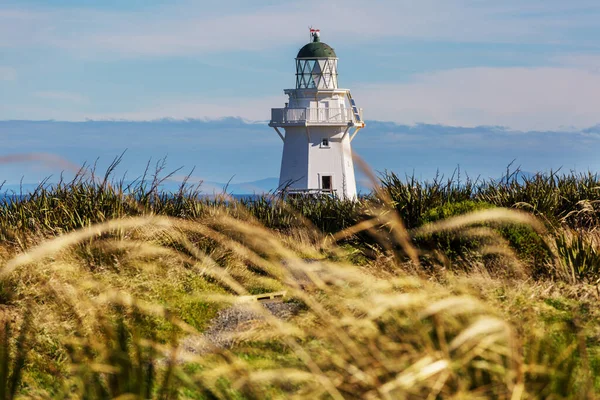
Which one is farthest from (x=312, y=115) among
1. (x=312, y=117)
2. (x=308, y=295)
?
(x=308, y=295)

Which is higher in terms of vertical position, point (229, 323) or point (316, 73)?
point (316, 73)

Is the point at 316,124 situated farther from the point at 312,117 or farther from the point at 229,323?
the point at 229,323

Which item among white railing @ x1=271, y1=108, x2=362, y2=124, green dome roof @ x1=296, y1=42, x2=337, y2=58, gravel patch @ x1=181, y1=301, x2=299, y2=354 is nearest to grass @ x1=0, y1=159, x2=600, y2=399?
gravel patch @ x1=181, y1=301, x2=299, y2=354

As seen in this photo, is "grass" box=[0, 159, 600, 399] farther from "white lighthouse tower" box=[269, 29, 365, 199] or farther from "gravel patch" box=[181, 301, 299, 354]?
"white lighthouse tower" box=[269, 29, 365, 199]

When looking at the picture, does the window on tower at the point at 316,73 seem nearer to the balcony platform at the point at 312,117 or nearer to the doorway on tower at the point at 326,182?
the balcony platform at the point at 312,117

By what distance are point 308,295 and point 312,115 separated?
32044 mm

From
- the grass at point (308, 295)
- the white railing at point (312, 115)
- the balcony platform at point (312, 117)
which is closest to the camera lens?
the grass at point (308, 295)

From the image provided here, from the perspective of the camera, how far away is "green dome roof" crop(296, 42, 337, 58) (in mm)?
39656

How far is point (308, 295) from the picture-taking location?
790 centimetres

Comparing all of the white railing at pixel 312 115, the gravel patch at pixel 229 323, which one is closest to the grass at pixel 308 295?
the gravel patch at pixel 229 323

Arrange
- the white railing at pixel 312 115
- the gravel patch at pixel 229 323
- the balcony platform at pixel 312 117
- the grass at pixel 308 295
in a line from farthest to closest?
the white railing at pixel 312 115 < the balcony platform at pixel 312 117 < the gravel patch at pixel 229 323 < the grass at pixel 308 295

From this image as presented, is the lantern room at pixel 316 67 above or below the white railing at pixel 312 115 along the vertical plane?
above

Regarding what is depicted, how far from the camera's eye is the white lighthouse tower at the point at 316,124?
129 feet

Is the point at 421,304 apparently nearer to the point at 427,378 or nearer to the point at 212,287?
the point at 427,378
